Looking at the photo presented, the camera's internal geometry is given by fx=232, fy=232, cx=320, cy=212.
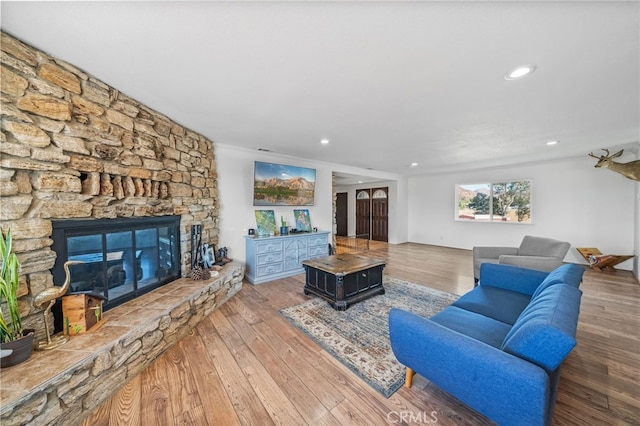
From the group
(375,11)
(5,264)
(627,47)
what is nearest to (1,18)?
(5,264)

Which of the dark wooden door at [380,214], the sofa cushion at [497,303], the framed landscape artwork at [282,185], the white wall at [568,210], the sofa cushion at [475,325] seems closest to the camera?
the sofa cushion at [475,325]

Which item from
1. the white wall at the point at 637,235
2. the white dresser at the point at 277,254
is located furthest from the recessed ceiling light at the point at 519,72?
the white wall at the point at 637,235

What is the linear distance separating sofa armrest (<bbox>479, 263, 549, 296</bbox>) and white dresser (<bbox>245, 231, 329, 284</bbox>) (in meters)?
2.96

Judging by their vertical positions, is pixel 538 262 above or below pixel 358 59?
below

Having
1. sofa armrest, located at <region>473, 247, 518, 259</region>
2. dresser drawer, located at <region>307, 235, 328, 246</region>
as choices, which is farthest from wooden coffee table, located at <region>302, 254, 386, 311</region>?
sofa armrest, located at <region>473, 247, 518, 259</region>

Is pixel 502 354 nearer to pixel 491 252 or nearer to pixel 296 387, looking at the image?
pixel 296 387

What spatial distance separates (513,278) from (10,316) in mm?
4111

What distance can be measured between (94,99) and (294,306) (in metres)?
2.93

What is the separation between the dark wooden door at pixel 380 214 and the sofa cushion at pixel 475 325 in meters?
6.29

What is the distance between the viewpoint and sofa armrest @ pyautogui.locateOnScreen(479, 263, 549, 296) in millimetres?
2342

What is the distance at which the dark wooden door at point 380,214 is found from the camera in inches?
325

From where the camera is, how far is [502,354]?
1.18m

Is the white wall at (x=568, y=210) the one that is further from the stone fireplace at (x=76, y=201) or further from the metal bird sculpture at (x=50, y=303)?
the metal bird sculpture at (x=50, y=303)

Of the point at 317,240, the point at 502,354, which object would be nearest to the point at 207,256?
the point at 317,240
